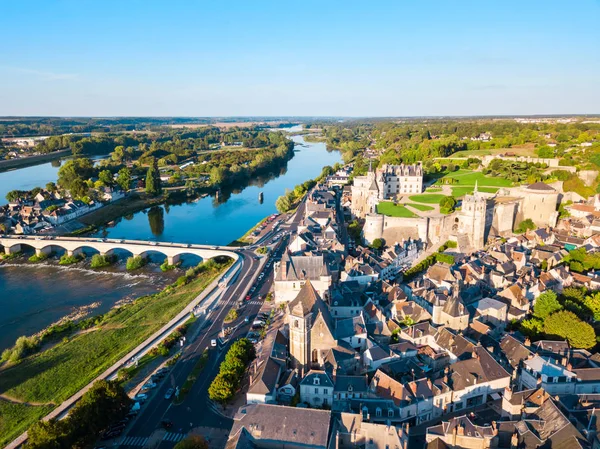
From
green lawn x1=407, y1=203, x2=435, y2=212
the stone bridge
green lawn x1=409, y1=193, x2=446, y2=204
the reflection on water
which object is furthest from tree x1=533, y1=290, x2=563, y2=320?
the reflection on water

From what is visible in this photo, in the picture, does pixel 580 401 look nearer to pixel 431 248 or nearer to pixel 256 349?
pixel 256 349

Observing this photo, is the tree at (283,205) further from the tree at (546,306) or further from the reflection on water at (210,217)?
the tree at (546,306)

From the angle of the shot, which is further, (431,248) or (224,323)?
(431,248)

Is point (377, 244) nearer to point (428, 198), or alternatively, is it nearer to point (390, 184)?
point (428, 198)

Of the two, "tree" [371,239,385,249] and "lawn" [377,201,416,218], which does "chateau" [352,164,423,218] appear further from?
"tree" [371,239,385,249]

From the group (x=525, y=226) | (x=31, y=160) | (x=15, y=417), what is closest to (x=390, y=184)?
(x=525, y=226)


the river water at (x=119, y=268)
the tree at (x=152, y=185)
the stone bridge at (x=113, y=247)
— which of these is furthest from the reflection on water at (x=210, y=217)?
the stone bridge at (x=113, y=247)

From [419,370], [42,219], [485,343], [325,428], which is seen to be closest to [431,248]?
[485,343]
